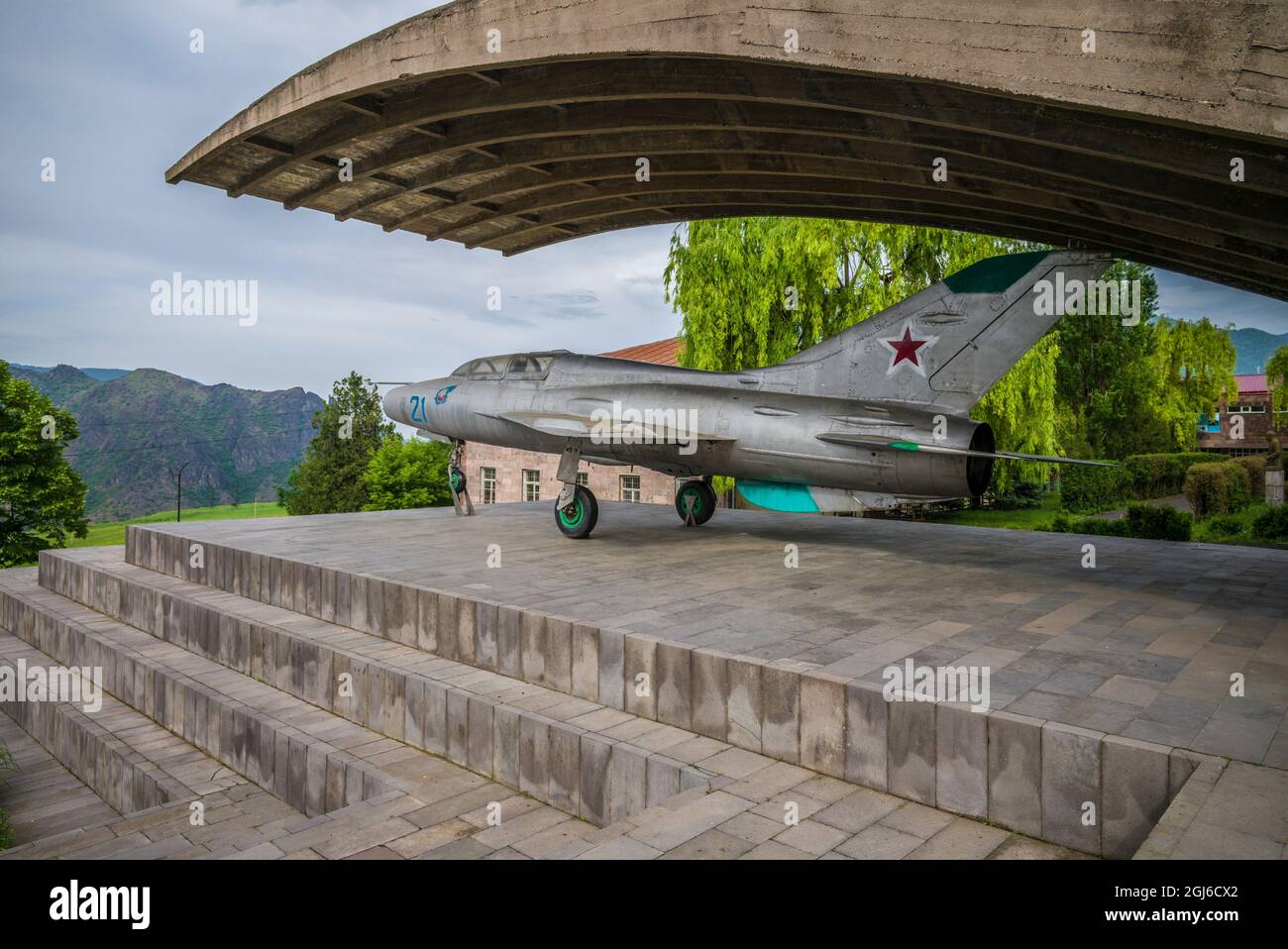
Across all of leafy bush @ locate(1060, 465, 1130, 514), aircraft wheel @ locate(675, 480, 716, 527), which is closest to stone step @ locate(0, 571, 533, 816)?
aircraft wheel @ locate(675, 480, 716, 527)

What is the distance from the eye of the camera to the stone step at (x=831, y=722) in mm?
4441

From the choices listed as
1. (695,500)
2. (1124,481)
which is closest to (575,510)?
(695,500)

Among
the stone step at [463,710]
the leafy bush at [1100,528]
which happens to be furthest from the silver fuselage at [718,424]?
the leafy bush at [1100,528]

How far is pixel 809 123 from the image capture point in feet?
29.1

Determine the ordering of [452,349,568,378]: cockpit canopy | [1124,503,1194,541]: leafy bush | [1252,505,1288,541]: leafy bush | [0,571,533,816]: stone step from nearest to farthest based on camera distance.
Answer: [0,571,533,816]: stone step → [452,349,568,378]: cockpit canopy → [1124,503,1194,541]: leafy bush → [1252,505,1288,541]: leafy bush

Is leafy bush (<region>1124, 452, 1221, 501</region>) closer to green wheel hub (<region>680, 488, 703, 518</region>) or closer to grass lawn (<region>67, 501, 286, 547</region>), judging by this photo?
green wheel hub (<region>680, 488, 703, 518</region>)

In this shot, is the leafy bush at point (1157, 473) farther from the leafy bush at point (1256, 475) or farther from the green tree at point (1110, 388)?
the green tree at point (1110, 388)

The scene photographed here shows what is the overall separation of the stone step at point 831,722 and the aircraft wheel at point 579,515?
4038 mm

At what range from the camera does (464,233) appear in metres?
15.6

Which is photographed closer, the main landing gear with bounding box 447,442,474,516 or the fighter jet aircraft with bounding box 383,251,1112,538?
the fighter jet aircraft with bounding box 383,251,1112,538

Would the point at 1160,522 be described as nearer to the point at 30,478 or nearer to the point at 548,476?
the point at 548,476

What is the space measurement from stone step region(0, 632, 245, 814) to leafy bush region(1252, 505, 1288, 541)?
832 inches

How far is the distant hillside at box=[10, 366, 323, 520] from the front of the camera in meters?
121
